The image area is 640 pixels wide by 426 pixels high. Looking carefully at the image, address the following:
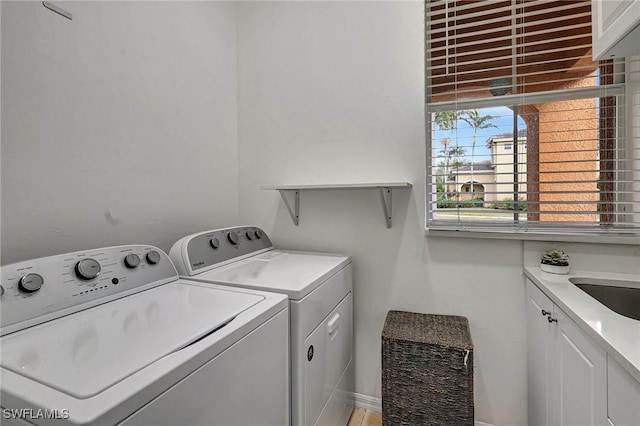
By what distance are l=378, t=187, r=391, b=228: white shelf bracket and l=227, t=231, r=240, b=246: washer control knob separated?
0.86 meters

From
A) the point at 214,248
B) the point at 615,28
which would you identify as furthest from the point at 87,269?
the point at 615,28

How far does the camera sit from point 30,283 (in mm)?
868

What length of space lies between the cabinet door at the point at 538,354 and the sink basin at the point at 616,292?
7.6 inches

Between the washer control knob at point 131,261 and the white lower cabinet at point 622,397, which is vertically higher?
the washer control knob at point 131,261

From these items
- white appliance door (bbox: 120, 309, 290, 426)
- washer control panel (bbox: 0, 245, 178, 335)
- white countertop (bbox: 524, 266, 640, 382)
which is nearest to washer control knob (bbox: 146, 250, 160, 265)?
washer control panel (bbox: 0, 245, 178, 335)

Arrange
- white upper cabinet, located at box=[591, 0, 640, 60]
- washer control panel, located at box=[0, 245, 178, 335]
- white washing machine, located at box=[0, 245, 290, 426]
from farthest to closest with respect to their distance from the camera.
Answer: white upper cabinet, located at box=[591, 0, 640, 60] < washer control panel, located at box=[0, 245, 178, 335] < white washing machine, located at box=[0, 245, 290, 426]

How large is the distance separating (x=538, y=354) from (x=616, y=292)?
0.44 metres

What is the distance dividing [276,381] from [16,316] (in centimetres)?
76

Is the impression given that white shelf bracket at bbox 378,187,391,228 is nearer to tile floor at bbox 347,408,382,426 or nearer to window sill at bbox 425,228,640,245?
window sill at bbox 425,228,640,245

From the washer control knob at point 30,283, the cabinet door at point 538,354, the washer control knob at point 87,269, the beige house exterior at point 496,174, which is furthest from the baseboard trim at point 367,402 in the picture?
the washer control knob at point 30,283

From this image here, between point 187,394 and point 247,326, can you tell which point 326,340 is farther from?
point 187,394

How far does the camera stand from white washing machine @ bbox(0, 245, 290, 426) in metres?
0.55

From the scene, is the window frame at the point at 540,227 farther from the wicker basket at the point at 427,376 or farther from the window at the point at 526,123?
the wicker basket at the point at 427,376

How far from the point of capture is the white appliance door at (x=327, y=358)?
1185mm
